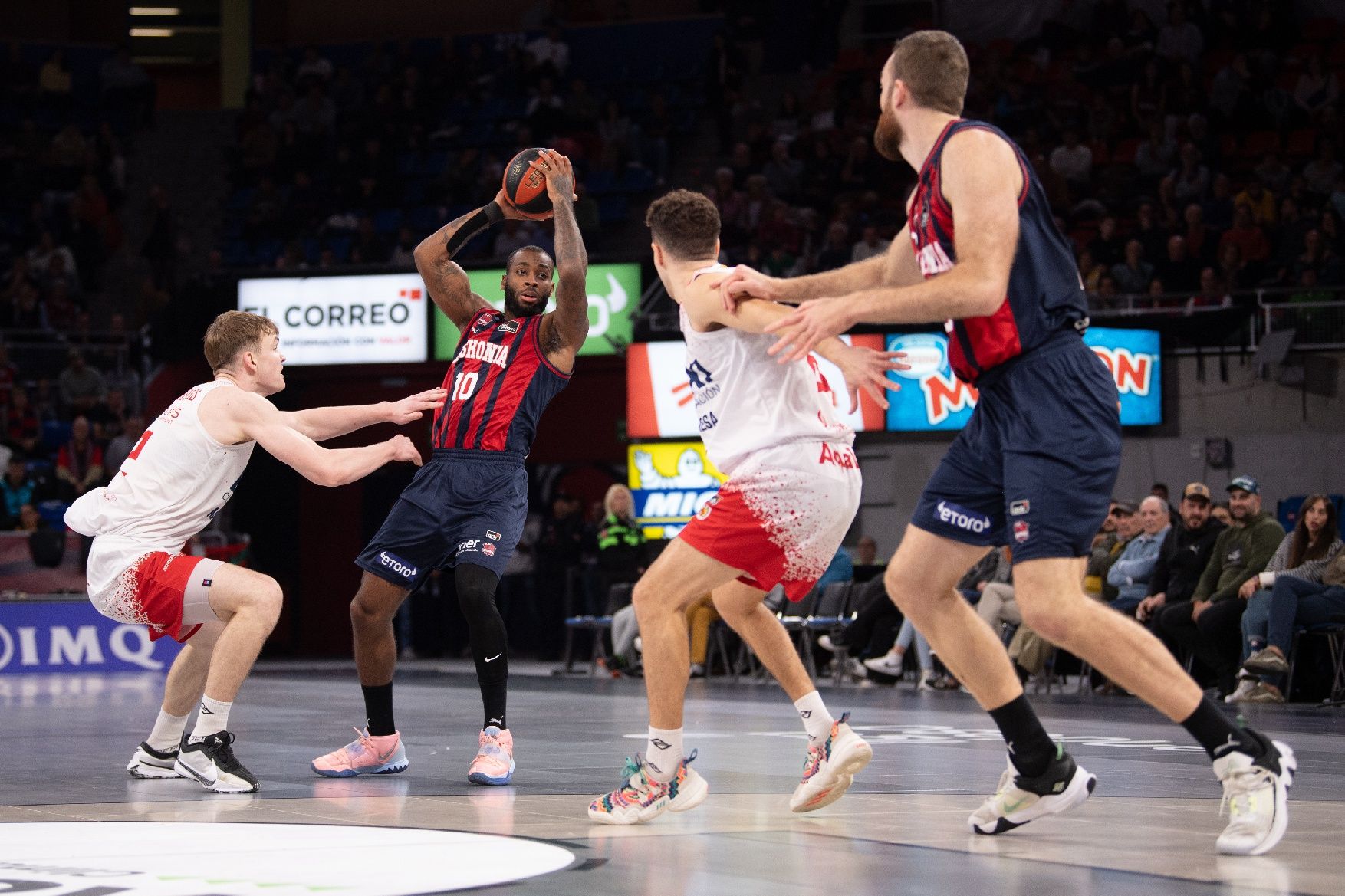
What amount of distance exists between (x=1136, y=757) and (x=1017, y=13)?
54.2 ft

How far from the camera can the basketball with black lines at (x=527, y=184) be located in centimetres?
653

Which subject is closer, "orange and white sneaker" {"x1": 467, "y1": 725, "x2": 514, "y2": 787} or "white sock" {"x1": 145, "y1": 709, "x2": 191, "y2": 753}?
"orange and white sneaker" {"x1": 467, "y1": 725, "x2": 514, "y2": 787}

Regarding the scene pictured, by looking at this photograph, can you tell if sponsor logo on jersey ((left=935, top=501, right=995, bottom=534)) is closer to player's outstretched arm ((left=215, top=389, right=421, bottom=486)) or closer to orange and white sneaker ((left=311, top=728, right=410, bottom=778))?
player's outstretched arm ((left=215, top=389, right=421, bottom=486))

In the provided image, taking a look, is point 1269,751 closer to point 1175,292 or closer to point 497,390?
point 497,390

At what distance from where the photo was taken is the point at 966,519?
15.0 ft

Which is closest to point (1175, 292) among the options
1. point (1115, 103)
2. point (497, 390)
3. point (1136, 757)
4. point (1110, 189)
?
point (1110, 189)

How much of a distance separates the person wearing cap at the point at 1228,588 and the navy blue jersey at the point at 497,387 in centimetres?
632

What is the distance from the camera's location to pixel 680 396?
1650 centimetres

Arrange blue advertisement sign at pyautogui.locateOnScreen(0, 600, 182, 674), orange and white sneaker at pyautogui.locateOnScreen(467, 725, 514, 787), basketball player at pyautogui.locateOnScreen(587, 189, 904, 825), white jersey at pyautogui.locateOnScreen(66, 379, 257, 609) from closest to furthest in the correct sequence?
1. basketball player at pyautogui.locateOnScreen(587, 189, 904, 825)
2. orange and white sneaker at pyautogui.locateOnScreen(467, 725, 514, 787)
3. white jersey at pyautogui.locateOnScreen(66, 379, 257, 609)
4. blue advertisement sign at pyautogui.locateOnScreen(0, 600, 182, 674)

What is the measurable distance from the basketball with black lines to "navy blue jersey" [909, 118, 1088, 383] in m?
2.32

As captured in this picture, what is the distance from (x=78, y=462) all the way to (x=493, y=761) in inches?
529

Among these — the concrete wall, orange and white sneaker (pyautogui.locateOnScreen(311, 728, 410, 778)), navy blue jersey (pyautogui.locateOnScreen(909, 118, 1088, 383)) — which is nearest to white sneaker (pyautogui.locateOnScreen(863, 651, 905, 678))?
the concrete wall

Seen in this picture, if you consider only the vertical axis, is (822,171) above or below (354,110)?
below

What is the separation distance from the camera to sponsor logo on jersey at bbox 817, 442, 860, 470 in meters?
5.12
